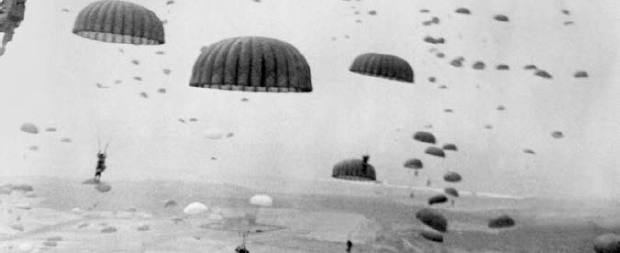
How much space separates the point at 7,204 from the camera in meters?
29.7

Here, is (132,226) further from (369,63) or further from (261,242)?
(369,63)

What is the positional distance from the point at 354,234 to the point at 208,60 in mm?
16310

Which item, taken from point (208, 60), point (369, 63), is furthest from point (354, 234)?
point (208, 60)

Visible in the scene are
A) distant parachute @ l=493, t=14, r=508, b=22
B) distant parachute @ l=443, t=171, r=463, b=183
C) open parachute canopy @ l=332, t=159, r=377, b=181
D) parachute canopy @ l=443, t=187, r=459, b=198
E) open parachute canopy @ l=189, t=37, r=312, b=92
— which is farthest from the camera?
parachute canopy @ l=443, t=187, r=459, b=198

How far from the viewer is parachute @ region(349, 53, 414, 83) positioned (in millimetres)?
21266

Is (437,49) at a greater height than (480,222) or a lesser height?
greater

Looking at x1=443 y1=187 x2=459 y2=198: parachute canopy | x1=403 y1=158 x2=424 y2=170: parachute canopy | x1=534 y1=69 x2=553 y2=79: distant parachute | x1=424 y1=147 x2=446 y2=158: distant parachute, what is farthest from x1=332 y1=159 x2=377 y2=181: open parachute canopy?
x1=534 y1=69 x2=553 y2=79: distant parachute

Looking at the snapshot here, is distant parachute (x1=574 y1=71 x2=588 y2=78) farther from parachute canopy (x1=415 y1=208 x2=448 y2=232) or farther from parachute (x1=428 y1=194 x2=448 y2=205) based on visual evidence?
parachute canopy (x1=415 y1=208 x2=448 y2=232)

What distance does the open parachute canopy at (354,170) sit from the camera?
80.0ft

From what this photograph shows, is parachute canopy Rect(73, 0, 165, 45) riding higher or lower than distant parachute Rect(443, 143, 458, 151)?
higher

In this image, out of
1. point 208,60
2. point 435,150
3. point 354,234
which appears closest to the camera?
point 208,60

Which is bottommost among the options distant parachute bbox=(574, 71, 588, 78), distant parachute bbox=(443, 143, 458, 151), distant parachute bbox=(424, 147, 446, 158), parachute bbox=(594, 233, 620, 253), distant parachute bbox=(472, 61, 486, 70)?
parachute bbox=(594, 233, 620, 253)

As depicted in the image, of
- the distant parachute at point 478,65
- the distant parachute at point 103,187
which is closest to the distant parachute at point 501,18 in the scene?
the distant parachute at point 478,65

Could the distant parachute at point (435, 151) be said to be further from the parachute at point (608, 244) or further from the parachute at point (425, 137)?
the parachute at point (608, 244)
